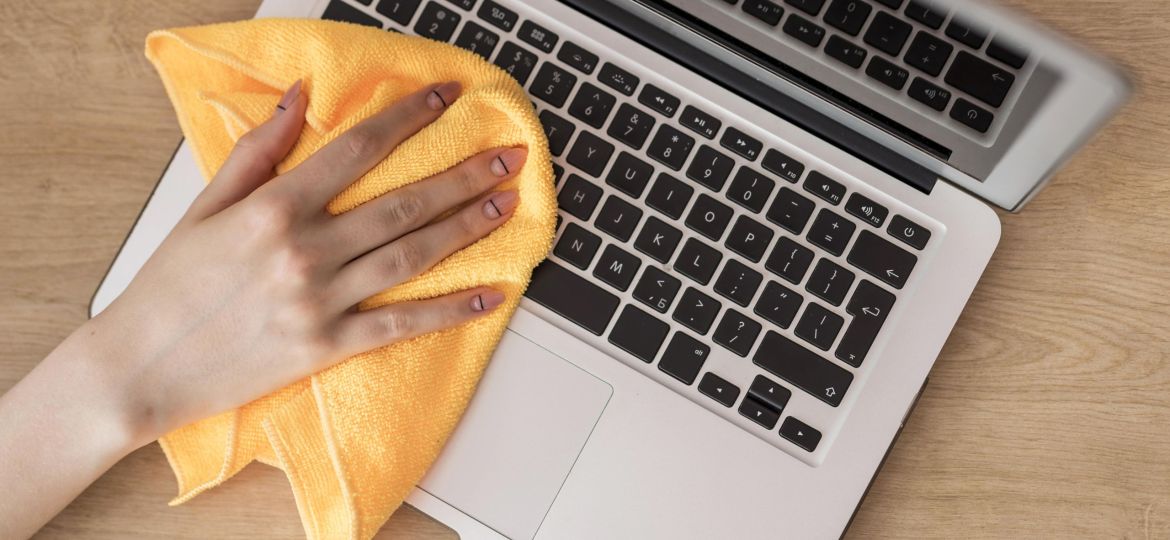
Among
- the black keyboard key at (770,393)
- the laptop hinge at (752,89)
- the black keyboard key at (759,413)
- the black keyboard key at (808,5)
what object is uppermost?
the black keyboard key at (808,5)

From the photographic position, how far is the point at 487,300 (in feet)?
1.84

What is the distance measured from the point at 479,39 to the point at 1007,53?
342mm

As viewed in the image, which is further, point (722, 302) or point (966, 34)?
point (722, 302)

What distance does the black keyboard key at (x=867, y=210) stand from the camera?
1.91 feet

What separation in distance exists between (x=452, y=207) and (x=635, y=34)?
0.59ft

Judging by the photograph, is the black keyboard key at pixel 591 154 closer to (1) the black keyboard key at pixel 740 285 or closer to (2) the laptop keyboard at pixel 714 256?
(2) the laptop keyboard at pixel 714 256

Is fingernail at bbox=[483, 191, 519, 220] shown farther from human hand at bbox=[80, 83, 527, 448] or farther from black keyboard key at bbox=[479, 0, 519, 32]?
black keyboard key at bbox=[479, 0, 519, 32]

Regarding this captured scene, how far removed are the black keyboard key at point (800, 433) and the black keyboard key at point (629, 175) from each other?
18 cm

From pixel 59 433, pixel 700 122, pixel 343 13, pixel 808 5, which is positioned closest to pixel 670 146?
pixel 700 122

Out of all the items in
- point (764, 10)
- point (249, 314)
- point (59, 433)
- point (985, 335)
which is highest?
point (764, 10)

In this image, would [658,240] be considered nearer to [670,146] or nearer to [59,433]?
[670,146]

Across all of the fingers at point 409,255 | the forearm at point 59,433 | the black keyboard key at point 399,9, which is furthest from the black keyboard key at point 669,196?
the forearm at point 59,433

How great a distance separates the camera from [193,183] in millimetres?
607

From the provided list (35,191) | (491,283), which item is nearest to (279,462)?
(491,283)
